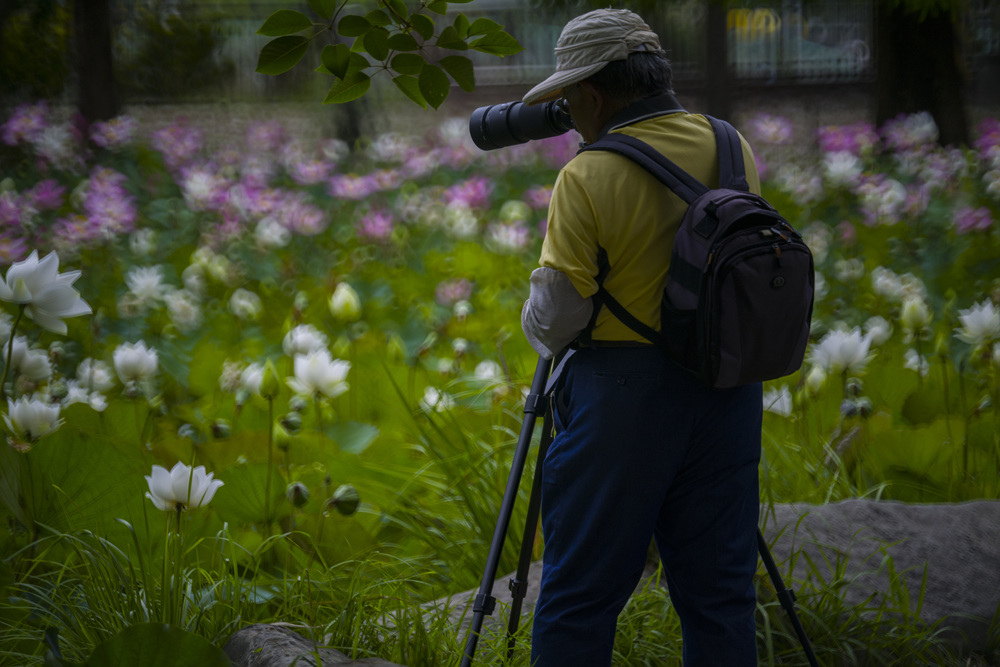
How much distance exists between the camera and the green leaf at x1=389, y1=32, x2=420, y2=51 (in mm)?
1148

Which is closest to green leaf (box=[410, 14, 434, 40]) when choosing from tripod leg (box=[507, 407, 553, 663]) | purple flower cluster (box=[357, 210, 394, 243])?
tripod leg (box=[507, 407, 553, 663])

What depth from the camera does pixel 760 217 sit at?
125 cm

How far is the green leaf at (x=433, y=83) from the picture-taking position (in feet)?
3.80

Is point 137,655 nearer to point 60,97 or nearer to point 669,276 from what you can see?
point 669,276

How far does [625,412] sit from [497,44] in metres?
0.57

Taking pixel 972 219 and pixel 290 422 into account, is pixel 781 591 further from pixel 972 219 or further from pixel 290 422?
pixel 972 219

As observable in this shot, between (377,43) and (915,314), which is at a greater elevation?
(377,43)

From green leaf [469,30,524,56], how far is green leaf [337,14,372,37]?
0.48ft

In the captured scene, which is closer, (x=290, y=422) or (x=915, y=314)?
(x=290, y=422)

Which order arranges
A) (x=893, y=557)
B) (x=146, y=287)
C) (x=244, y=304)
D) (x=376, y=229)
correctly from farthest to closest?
(x=376, y=229) → (x=244, y=304) → (x=146, y=287) → (x=893, y=557)

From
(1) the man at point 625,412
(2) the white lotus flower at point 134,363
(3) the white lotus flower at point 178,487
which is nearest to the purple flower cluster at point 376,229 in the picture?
(2) the white lotus flower at point 134,363

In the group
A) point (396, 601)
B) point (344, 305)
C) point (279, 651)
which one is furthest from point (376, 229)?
point (279, 651)

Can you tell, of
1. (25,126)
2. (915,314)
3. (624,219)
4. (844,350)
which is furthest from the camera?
(25,126)

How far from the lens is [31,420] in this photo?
179cm
